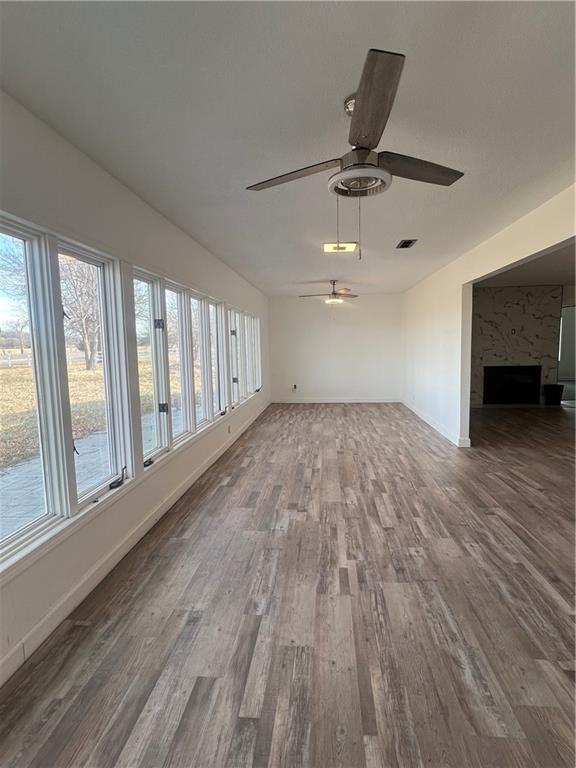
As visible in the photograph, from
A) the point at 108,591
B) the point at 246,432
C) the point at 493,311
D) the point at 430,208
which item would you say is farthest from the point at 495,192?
the point at 493,311

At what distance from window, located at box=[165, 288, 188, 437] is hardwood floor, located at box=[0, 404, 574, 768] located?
2.88 ft

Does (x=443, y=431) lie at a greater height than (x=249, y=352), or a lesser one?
lesser

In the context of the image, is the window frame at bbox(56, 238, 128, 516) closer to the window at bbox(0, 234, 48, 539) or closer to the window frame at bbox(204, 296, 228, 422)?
the window at bbox(0, 234, 48, 539)

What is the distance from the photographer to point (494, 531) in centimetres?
296

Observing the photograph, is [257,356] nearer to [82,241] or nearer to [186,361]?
[186,361]

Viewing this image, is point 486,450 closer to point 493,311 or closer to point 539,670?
point 539,670

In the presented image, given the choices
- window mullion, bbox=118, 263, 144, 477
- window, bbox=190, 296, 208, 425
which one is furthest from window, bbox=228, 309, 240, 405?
window mullion, bbox=118, 263, 144, 477

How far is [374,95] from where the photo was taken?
1360 mm

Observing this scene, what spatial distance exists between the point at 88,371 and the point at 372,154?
2.16 metres

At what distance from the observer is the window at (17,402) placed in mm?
1867

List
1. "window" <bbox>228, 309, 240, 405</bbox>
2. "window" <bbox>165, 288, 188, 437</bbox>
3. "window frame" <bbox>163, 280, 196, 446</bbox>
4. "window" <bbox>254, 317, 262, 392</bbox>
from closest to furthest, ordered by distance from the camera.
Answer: "window" <bbox>165, 288, 188, 437</bbox>, "window frame" <bbox>163, 280, 196, 446</bbox>, "window" <bbox>228, 309, 240, 405</bbox>, "window" <bbox>254, 317, 262, 392</bbox>

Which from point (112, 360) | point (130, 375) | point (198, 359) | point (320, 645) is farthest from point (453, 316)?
point (320, 645)

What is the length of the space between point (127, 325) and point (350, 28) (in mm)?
2221

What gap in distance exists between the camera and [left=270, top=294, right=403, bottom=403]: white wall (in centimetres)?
920
